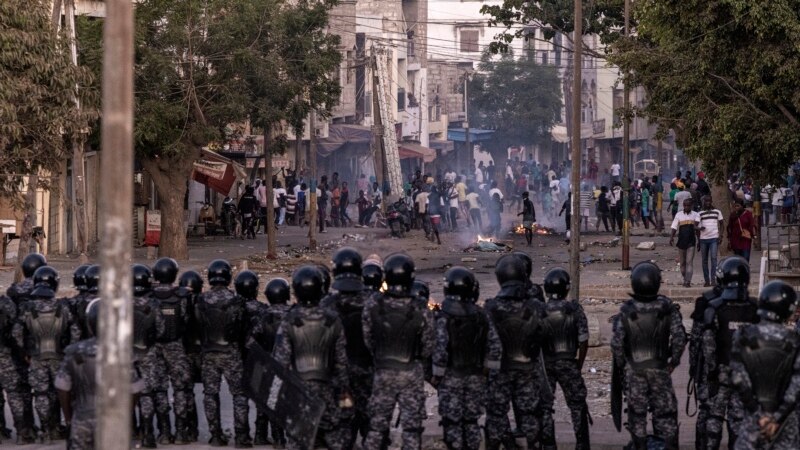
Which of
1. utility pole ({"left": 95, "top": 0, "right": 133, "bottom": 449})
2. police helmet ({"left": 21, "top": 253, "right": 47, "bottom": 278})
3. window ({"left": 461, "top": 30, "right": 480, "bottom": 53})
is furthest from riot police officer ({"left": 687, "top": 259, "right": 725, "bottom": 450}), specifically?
Result: window ({"left": 461, "top": 30, "right": 480, "bottom": 53})

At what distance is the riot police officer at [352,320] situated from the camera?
36.3ft

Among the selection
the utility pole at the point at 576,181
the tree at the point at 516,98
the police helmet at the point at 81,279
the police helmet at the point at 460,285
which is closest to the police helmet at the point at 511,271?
the police helmet at the point at 460,285

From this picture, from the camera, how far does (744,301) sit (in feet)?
35.7

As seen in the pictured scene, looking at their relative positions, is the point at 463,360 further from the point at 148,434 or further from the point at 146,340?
the point at 148,434

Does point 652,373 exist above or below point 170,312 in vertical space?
below

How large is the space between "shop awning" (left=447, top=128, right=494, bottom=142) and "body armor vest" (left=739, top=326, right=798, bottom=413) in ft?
224

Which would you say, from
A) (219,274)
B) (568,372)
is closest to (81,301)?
(219,274)

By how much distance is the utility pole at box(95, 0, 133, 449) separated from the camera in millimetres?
6172

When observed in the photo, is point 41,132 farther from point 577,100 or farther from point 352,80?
point 352,80

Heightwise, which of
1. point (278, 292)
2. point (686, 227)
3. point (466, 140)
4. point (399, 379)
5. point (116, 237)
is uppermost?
point (466, 140)

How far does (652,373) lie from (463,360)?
1.43 m

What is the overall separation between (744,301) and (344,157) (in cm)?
5009

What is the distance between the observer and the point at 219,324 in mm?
11945

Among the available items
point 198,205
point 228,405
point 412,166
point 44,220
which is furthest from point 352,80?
point 228,405
